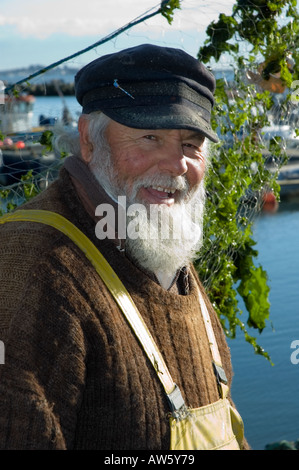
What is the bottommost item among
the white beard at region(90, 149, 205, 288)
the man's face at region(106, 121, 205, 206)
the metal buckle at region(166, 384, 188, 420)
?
the metal buckle at region(166, 384, 188, 420)

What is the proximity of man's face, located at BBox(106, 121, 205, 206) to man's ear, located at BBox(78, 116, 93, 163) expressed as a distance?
0.21 feet

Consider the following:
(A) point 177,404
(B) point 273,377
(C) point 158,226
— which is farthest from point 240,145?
(B) point 273,377

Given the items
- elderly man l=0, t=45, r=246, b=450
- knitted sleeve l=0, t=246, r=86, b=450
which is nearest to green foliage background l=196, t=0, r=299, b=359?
elderly man l=0, t=45, r=246, b=450

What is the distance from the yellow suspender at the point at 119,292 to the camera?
5.42ft

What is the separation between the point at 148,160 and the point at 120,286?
32cm

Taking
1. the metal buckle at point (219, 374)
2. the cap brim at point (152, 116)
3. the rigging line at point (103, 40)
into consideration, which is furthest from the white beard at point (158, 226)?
the rigging line at point (103, 40)

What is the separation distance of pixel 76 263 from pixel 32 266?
101 millimetres

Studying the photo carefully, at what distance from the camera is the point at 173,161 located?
1772 mm

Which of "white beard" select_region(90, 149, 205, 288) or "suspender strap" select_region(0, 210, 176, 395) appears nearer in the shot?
"suspender strap" select_region(0, 210, 176, 395)

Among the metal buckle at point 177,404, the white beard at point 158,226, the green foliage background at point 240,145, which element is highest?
the green foliage background at point 240,145

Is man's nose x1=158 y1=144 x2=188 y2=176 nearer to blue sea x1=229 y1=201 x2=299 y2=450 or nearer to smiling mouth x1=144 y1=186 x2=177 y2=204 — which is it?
smiling mouth x1=144 y1=186 x2=177 y2=204

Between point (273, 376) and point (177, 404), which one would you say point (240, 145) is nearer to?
point (177, 404)

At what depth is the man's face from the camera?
175 centimetres

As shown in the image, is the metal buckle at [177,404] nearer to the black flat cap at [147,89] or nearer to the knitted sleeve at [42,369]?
the knitted sleeve at [42,369]
